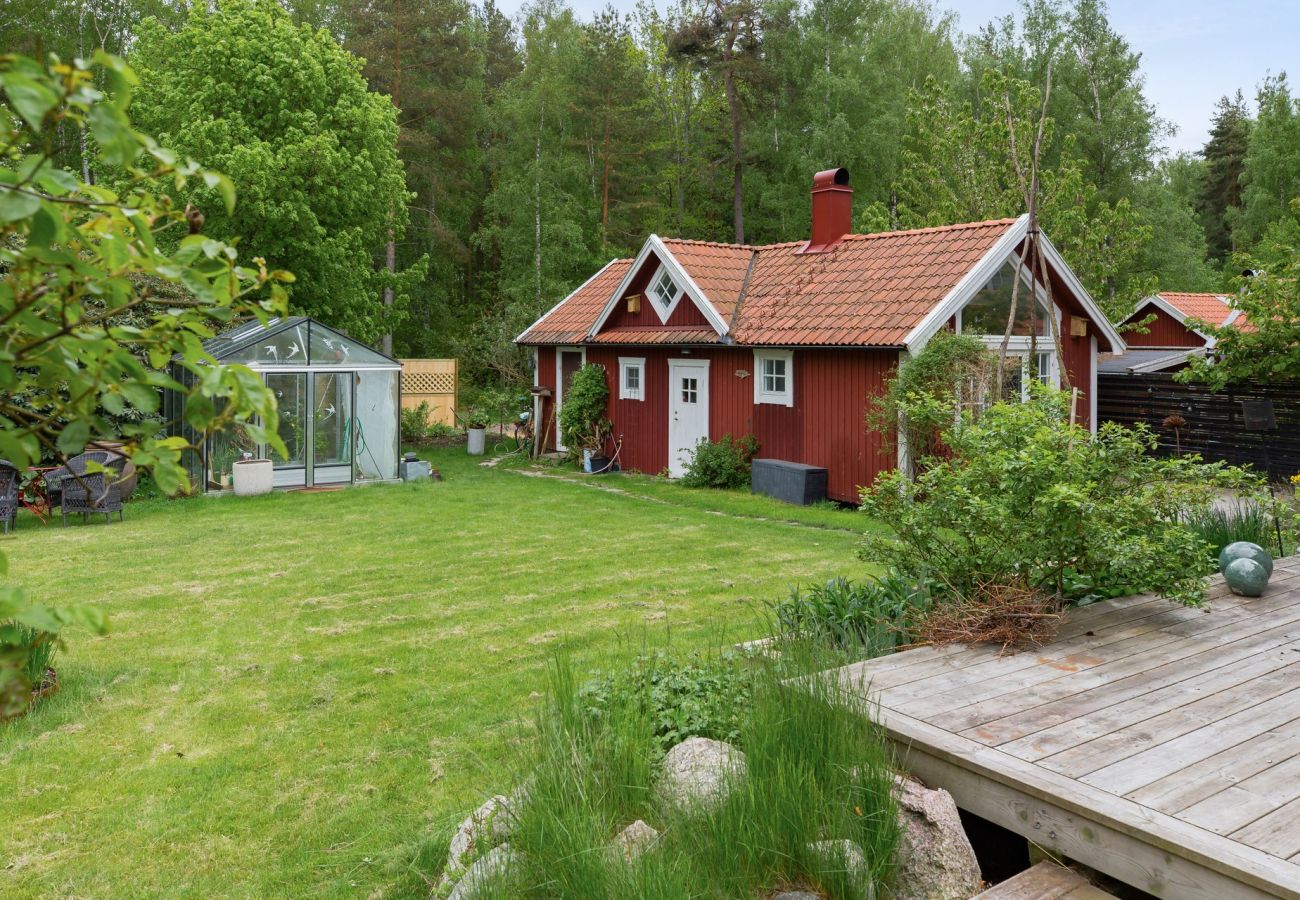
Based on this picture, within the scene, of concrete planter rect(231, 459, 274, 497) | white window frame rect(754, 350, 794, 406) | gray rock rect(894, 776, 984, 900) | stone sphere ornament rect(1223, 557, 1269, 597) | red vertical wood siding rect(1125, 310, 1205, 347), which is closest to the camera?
gray rock rect(894, 776, 984, 900)

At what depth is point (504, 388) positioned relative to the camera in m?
24.5

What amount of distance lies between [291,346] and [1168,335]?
75.0ft

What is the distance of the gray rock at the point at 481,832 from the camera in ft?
12.1

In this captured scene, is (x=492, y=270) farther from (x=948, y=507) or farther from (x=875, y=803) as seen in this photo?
(x=875, y=803)

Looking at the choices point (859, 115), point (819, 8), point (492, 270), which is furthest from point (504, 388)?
point (819, 8)

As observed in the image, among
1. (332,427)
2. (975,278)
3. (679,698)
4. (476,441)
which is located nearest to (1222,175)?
(975,278)

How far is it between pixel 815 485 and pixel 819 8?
22103 mm

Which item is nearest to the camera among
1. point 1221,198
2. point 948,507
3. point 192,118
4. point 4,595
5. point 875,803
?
point 4,595

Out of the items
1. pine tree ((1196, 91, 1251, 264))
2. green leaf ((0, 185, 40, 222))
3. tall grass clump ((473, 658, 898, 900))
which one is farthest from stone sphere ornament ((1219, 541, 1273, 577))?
pine tree ((1196, 91, 1251, 264))

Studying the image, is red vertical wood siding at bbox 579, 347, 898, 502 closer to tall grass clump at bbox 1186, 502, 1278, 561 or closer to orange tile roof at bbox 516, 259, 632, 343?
orange tile roof at bbox 516, 259, 632, 343

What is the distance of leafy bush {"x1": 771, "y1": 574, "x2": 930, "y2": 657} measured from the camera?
546 cm

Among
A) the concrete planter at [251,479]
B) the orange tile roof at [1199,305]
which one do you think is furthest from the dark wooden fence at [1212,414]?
the concrete planter at [251,479]

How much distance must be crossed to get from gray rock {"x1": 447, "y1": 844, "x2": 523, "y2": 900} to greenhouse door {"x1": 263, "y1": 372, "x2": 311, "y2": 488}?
12442 millimetres

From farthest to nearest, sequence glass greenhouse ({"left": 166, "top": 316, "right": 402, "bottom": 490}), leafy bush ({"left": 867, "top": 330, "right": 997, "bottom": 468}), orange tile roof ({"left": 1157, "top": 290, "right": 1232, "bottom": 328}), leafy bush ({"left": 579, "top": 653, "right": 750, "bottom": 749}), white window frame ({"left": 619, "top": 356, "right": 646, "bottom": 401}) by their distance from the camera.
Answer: orange tile roof ({"left": 1157, "top": 290, "right": 1232, "bottom": 328})
white window frame ({"left": 619, "top": 356, "right": 646, "bottom": 401})
glass greenhouse ({"left": 166, "top": 316, "right": 402, "bottom": 490})
leafy bush ({"left": 867, "top": 330, "right": 997, "bottom": 468})
leafy bush ({"left": 579, "top": 653, "right": 750, "bottom": 749})
